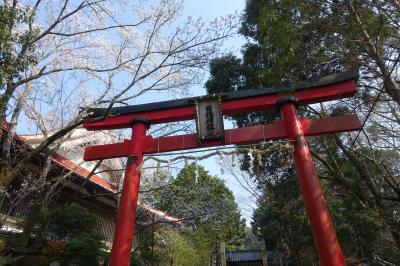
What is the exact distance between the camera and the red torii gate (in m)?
5.70

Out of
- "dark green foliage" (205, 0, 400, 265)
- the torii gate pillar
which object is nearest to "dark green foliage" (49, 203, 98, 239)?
"dark green foliage" (205, 0, 400, 265)

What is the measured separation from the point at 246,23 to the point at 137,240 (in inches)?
421

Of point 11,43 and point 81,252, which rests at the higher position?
point 11,43

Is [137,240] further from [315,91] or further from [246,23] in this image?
[315,91]

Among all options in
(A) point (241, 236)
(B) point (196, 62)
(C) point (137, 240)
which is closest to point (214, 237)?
(C) point (137, 240)

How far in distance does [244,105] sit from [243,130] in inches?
23.2

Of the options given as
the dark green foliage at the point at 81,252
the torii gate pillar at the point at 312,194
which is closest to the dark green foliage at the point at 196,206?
the dark green foliage at the point at 81,252

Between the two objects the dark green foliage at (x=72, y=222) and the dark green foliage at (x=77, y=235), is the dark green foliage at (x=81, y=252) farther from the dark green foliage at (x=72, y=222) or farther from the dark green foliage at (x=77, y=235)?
the dark green foliage at (x=72, y=222)

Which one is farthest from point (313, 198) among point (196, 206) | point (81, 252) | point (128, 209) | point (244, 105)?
point (196, 206)

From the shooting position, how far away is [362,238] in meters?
18.4

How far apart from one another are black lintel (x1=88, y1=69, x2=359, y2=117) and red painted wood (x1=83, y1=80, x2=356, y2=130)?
3.1 inches

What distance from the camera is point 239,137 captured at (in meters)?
6.75

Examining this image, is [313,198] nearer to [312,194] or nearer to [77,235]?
[312,194]

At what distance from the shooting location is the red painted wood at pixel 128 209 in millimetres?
5727
